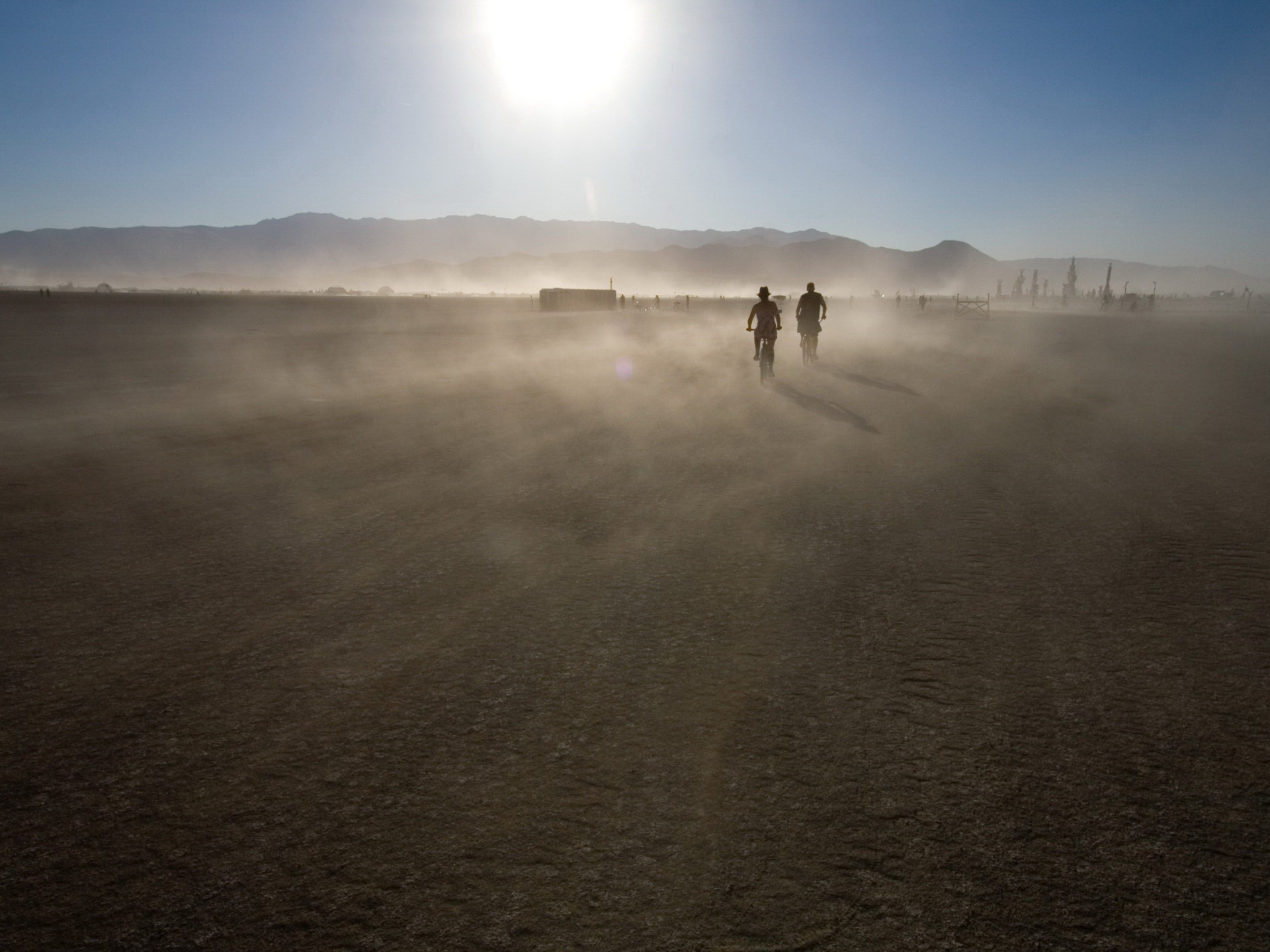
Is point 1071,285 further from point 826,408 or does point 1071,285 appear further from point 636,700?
point 636,700

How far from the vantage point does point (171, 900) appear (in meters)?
2.35

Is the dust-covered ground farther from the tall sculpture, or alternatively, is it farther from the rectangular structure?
the tall sculpture

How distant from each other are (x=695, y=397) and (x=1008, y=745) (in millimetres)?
11690

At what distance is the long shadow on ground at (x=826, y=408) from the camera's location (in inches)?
449

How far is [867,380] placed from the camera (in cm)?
1752

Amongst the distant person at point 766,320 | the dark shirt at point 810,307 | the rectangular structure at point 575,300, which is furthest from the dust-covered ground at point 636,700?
the rectangular structure at point 575,300

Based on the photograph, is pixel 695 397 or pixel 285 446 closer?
pixel 285 446

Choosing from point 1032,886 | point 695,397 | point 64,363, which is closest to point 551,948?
point 1032,886

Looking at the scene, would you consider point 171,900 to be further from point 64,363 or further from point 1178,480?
point 64,363

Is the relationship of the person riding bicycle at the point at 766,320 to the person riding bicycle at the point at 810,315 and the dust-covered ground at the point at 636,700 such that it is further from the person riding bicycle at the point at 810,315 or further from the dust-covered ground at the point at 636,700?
the dust-covered ground at the point at 636,700

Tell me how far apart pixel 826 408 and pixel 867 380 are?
5.01m

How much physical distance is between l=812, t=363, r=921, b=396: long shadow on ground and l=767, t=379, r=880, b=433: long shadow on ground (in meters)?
1.96

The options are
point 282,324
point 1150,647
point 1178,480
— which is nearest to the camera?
point 1150,647

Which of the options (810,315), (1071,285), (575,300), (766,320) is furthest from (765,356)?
(1071,285)
